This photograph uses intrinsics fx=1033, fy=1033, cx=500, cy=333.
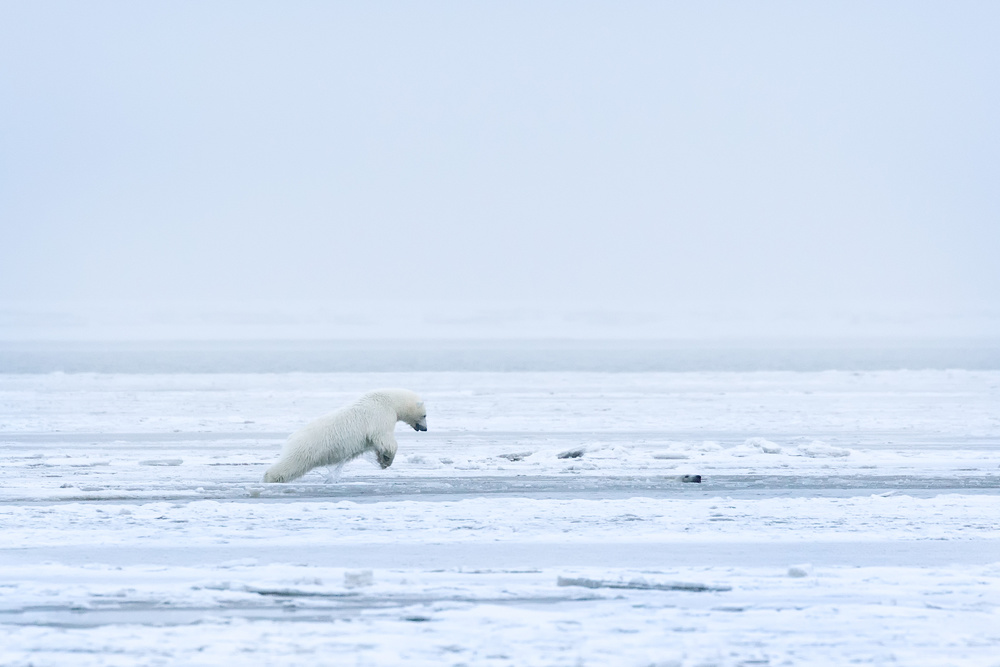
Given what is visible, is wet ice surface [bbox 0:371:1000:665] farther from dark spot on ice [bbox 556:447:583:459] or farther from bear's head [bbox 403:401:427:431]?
bear's head [bbox 403:401:427:431]

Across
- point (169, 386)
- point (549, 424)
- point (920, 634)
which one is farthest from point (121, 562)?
point (169, 386)

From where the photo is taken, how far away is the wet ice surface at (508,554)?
4.82m

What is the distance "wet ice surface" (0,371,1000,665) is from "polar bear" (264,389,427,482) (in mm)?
292

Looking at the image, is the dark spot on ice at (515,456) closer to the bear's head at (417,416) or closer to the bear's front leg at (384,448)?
Answer: the bear's head at (417,416)

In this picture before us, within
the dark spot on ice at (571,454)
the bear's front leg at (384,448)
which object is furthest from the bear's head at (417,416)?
the dark spot on ice at (571,454)

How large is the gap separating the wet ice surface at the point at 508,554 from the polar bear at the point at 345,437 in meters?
0.29

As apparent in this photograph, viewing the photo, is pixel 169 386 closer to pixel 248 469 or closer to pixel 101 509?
pixel 248 469

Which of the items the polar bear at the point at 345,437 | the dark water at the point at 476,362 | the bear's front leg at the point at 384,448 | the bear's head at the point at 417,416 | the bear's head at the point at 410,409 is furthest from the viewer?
the dark water at the point at 476,362

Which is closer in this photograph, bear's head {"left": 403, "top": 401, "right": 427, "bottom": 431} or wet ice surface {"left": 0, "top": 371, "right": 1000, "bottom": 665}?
wet ice surface {"left": 0, "top": 371, "right": 1000, "bottom": 665}

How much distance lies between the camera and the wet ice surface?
482 centimetres

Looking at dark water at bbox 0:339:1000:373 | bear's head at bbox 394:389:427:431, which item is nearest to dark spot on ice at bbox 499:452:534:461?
bear's head at bbox 394:389:427:431

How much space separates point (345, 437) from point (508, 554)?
13.2 feet

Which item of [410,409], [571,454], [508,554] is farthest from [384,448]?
[508,554]

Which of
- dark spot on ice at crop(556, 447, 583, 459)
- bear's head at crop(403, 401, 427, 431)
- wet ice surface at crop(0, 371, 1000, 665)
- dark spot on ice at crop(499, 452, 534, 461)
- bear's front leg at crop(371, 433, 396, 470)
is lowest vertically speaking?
wet ice surface at crop(0, 371, 1000, 665)
